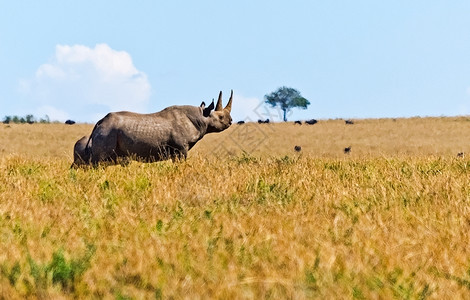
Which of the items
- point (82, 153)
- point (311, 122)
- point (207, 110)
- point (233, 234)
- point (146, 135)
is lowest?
point (233, 234)

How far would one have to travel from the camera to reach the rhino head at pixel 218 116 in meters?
14.6

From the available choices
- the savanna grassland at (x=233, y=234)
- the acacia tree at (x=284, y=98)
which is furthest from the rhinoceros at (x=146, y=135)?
the acacia tree at (x=284, y=98)

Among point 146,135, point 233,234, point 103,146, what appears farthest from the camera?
point 146,135

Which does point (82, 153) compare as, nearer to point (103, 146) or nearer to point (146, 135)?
point (103, 146)

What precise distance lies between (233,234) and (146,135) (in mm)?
8187

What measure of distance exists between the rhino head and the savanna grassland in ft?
14.2

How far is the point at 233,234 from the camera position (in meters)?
4.89

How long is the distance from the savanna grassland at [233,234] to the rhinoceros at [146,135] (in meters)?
2.25

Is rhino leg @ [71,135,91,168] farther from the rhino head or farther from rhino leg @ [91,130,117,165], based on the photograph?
the rhino head

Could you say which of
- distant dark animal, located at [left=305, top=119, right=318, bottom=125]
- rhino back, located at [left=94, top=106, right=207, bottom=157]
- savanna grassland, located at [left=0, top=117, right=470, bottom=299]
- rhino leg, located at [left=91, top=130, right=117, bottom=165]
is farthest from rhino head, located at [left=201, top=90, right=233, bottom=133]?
distant dark animal, located at [left=305, top=119, right=318, bottom=125]

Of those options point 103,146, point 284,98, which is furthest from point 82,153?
point 284,98

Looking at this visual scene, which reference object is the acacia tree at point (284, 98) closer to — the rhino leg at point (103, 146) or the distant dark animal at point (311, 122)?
the distant dark animal at point (311, 122)

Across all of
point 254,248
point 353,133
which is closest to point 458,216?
point 254,248

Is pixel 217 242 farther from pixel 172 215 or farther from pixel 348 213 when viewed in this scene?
pixel 348 213
